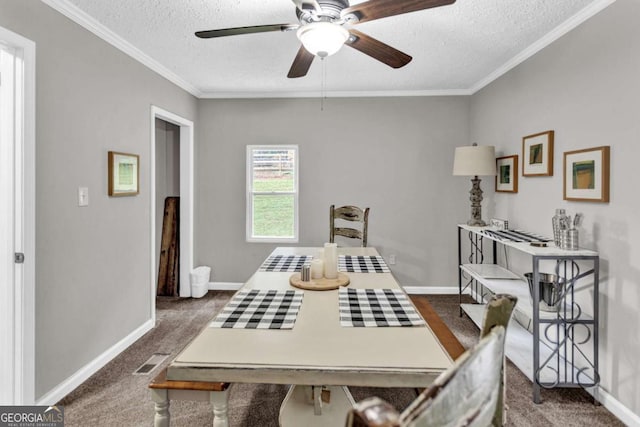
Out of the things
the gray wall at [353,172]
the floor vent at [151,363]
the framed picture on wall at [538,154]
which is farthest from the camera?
the gray wall at [353,172]

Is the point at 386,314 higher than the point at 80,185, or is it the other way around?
the point at 80,185

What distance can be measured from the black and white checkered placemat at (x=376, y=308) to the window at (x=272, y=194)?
2.90 m

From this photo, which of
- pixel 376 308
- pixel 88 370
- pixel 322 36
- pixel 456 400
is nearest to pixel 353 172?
pixel 322 36

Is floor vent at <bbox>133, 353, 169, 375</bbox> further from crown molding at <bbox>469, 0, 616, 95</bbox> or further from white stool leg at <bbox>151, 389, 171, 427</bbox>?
crown molding at <bbox>469, 0, 616, 95</bbox>

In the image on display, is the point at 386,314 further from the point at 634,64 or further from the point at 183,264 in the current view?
the point at 183,264

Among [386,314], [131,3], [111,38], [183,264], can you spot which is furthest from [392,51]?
[183,264]

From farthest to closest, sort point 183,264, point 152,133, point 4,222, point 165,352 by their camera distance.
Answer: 1. point 183,264
2. point 152,133
3. point 165,352
4. point 4,222

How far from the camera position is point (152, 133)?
3506 mm

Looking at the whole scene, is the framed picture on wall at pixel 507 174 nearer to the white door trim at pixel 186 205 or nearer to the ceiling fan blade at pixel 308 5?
the ceiling fan blade at pixel 308 5

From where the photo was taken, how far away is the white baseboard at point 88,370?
2274mm

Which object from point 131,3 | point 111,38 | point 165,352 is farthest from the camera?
point 165,352

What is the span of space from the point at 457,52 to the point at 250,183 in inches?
107

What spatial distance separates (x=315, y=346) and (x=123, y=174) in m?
2.47

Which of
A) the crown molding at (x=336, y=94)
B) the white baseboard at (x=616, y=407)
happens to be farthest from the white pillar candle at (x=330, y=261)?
the crown molding at (x=336, y=94)
